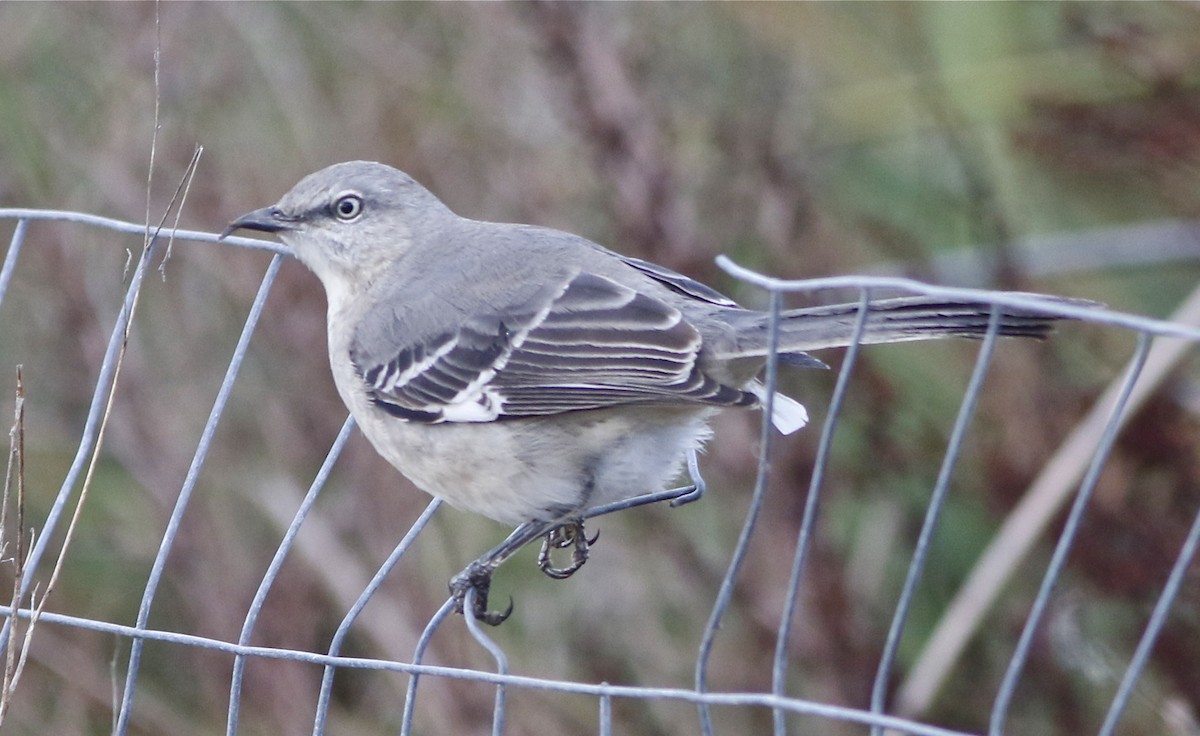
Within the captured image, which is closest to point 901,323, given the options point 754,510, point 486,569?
point 754,510

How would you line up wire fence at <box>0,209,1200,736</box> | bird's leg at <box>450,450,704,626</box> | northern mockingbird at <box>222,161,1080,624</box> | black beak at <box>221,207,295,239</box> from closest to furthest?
wire fence at <box>0,209,1200,736</box> → bird's leg at <box>450,450,704,626</box> → northern mockingbird at <box>222,161,1080,624</box> → black beak at <box>221,207,295,239</box>

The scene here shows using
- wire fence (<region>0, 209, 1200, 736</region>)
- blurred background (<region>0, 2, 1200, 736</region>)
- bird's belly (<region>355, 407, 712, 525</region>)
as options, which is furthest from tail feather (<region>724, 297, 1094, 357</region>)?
blurred background (<region>0, 2, 1200, 736</region>)

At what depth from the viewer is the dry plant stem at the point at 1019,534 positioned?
3.44m

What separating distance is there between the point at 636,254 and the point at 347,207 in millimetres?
1232

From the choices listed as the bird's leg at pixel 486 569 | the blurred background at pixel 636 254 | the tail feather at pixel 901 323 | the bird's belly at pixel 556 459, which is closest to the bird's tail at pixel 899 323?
the tail feather at pixel 901 323

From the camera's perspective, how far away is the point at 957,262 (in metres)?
4.16

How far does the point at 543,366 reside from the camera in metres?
2.70

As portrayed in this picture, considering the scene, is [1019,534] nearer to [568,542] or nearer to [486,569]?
[568,542]

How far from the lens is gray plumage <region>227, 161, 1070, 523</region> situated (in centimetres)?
259

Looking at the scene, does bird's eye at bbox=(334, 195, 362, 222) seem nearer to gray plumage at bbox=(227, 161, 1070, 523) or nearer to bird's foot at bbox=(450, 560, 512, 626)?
gray plumage at bbox=(227, 161, 1070, 523)

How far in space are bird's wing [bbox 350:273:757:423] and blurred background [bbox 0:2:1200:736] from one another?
1435 millimetres

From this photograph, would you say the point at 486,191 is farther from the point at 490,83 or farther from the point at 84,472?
the point at 84,472

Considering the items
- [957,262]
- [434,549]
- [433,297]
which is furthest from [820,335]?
[434,549]

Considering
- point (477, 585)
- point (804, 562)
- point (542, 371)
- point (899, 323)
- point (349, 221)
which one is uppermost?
point (349, 221)
